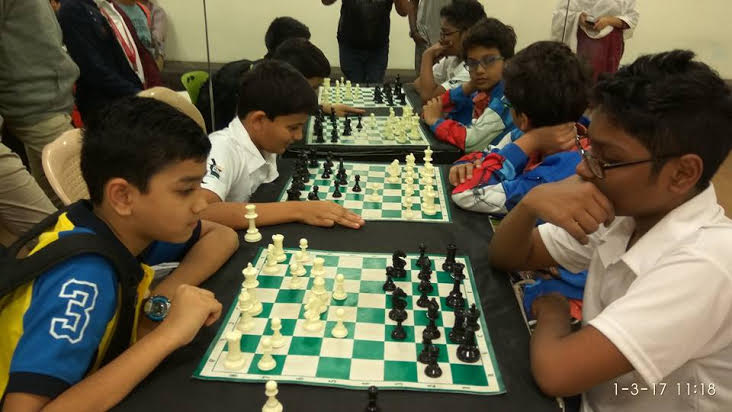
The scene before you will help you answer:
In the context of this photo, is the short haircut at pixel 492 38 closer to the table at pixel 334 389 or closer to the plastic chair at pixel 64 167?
the table at pixel 334 389

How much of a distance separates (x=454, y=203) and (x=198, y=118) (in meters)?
1.47

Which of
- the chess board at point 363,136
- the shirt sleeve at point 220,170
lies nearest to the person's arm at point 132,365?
the shirt sleeve at point 220,170

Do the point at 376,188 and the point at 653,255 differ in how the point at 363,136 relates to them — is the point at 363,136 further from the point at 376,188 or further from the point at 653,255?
the point at 653,255

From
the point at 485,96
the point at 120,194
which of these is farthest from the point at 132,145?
the point at 485,96

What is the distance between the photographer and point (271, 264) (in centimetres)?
139

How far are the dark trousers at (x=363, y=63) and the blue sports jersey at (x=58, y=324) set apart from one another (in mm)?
3490

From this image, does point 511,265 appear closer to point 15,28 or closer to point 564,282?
point 564,282

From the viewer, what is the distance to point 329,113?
305 centimetres

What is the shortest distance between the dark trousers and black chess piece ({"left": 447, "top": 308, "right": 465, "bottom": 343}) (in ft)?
11.0

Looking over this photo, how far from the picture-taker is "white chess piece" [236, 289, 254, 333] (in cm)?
114

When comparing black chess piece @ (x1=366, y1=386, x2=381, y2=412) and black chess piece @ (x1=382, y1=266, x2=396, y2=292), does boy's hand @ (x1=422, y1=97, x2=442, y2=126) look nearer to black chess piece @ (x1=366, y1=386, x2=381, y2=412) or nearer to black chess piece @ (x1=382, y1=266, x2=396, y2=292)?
black chess piece @ (x1=382, y1=266, x2=396, y2=292)

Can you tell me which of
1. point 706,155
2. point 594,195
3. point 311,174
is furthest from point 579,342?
point 311,174

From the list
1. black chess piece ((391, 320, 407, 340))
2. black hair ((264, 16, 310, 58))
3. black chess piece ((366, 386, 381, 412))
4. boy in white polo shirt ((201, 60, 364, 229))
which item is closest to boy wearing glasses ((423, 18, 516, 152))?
boy in white polo shirt ((201, 60, 364, 229))

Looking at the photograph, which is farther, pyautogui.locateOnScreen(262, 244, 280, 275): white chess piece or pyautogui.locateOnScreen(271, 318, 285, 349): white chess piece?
pyautogui.locateOnScreen(262, 244, 280, 275): white chess piece
